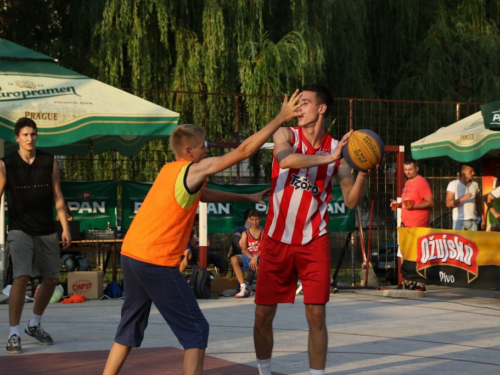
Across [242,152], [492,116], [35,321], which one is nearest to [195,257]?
[492,116]

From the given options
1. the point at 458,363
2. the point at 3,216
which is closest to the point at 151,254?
the point at 458,363

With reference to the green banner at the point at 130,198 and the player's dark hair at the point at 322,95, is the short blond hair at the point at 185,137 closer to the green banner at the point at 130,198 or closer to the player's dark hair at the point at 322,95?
the player's dark hair at the point at 322,95

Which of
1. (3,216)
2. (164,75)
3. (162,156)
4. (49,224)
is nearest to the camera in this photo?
(49,224)

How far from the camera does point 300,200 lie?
700cm

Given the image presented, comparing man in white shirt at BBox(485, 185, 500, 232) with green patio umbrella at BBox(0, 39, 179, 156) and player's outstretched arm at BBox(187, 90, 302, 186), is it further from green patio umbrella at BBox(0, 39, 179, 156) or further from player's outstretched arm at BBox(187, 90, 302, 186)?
player's outstretched arm at BBox(187, 90, 302, 186)

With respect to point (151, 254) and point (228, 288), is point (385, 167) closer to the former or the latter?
point (228, 288)

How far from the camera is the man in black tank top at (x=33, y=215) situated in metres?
8.97

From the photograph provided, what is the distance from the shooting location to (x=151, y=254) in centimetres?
597

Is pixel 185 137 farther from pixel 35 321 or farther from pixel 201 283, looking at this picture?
pixel 201 283

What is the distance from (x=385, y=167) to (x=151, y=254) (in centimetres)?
1304

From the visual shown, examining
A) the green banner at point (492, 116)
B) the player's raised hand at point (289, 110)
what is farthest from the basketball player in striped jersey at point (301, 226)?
the green banner at point (492, 116)

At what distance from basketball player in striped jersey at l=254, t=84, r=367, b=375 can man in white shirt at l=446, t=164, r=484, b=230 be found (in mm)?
8905

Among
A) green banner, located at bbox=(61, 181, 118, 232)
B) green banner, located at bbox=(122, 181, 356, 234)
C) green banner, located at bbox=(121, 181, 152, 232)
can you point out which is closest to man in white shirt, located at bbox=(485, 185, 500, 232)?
green banner, located at bbox=(122, 181, 356, 234)

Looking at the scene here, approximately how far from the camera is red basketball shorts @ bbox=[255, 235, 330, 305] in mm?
6883
